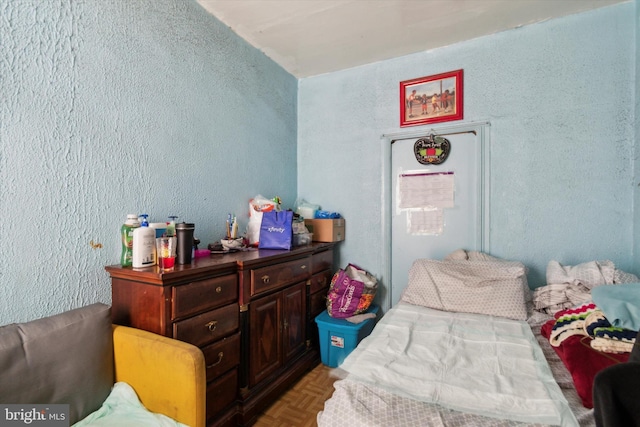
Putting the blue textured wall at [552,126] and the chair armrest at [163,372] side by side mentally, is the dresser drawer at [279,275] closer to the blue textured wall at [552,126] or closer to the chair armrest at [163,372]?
the chair armrest at [163,372]

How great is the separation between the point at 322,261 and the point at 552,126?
83.1 inches

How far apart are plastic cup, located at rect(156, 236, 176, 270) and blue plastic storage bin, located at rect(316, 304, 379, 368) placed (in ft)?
4.52

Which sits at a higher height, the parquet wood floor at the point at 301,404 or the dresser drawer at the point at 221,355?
the dresser drawer at the point at 221,355

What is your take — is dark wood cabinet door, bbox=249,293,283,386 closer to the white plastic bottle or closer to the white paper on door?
the white plastic bottle

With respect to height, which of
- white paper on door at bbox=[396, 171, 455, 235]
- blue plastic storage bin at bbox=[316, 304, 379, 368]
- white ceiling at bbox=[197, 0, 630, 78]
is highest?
white ceiling at bbox=[197, 0, 630, 78]

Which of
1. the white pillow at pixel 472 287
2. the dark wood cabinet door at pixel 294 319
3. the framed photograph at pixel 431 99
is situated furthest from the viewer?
the framed photograph at pixel 431 99

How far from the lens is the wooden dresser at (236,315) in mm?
1370

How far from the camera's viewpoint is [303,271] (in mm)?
2305

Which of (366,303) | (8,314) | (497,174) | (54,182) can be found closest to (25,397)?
(8,314)

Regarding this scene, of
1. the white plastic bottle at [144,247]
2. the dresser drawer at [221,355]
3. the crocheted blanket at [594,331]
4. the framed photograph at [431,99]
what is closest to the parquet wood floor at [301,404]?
the dresser drawer at [221,355]

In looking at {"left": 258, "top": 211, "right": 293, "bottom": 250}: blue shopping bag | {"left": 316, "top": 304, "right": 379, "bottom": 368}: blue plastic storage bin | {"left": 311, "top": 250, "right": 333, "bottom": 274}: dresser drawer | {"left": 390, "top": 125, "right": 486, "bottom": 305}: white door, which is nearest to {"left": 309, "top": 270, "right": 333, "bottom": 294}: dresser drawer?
{"left": 311, "top": 250, "right": 333, "bottom": 274}: dresser drawer

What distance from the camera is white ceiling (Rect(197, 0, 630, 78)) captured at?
2062 mm

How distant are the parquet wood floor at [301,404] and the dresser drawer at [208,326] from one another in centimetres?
63

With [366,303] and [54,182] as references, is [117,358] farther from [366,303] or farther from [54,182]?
[366,303]
